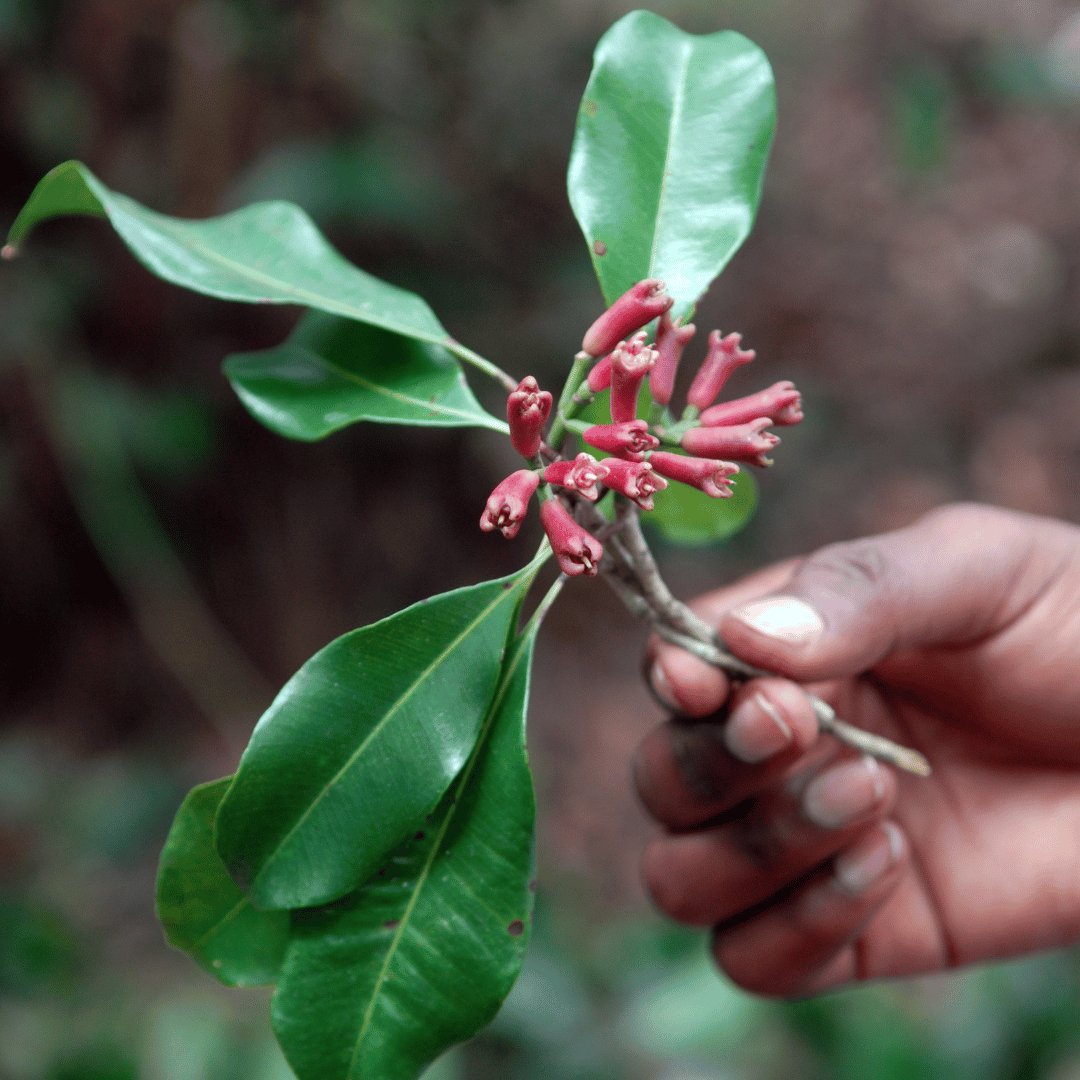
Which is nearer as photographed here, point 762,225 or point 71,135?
point 71,135

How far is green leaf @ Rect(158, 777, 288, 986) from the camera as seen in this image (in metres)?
1.02

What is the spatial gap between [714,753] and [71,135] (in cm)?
244

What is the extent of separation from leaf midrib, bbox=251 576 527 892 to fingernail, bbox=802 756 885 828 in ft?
2.11

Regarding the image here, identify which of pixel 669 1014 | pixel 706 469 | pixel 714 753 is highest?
pixel 706 469

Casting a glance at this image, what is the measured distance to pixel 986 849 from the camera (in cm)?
177

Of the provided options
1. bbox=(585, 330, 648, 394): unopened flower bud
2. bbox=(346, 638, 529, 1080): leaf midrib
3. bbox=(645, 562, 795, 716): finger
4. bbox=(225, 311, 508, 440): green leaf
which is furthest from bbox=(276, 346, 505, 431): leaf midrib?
bbox=(645, 562, 795, 716): finger

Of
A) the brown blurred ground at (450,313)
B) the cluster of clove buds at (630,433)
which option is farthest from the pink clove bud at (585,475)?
the brown blurred ground at (450,313)

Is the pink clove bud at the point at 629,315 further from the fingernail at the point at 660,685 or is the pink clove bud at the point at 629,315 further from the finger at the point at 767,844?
the finger at the point at 767,844

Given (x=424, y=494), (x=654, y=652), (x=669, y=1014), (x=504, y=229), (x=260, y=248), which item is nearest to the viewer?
(x=260, y=248)

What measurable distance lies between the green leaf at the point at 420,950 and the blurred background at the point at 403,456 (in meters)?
1.18

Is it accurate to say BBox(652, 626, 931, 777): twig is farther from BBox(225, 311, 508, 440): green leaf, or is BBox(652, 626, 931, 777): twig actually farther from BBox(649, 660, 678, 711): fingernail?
BBox(225, 311, 508, 440): green leaf

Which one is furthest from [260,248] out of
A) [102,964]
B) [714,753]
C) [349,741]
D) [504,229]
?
[102,964]

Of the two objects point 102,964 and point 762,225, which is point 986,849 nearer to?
point 102,964

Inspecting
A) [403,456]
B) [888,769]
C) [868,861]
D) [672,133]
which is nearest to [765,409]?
[672,133]
